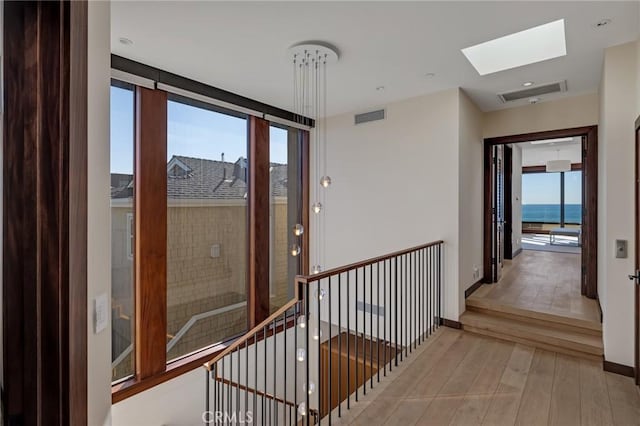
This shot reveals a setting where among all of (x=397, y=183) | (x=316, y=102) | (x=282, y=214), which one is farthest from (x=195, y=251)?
(x=397, y=183)

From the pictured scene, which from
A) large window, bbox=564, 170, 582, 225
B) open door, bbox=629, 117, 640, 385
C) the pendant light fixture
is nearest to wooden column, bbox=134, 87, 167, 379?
the pendant light fixture

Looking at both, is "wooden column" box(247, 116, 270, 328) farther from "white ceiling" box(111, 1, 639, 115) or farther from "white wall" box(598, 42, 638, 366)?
"white wall" box(598, 42, 638, 366)

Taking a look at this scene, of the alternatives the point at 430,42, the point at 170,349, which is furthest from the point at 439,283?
the point at 170,349

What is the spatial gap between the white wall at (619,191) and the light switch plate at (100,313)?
358cm

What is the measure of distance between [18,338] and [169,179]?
2859mm

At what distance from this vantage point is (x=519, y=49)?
121 inches

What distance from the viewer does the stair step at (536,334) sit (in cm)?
310

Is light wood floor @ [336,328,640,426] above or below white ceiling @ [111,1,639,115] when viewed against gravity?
below

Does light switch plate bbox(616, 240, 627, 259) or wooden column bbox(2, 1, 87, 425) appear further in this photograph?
light switch plate bbox(616, 240, 627, 259)

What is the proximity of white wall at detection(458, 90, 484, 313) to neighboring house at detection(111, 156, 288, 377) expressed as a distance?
2.71 m

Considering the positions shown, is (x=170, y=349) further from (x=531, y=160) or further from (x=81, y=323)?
(x=531, y=160)

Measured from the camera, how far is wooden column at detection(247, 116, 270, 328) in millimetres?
4297

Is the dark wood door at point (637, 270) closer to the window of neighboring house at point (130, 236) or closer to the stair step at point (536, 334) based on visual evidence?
the stair step at point (536, 334)

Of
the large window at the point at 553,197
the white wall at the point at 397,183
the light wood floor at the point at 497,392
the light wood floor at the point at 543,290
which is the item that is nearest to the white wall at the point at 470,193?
the white wall at the point at 397,183
